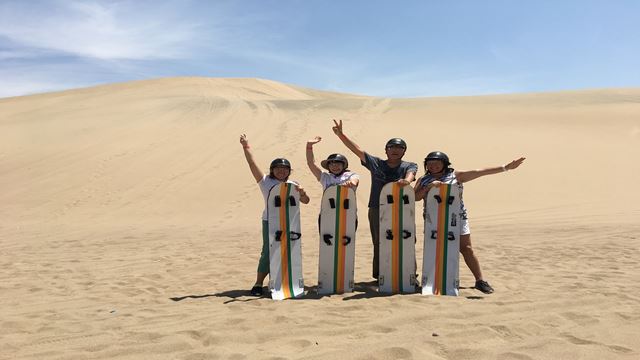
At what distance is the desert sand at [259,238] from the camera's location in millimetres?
3711

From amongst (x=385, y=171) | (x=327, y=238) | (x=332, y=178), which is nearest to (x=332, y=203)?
(x=332, y=178)

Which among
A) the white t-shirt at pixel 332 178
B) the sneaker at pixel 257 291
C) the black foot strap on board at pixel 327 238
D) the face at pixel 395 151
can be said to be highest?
the face at pixel 395 151

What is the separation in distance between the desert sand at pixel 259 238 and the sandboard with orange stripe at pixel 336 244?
0.24 meters

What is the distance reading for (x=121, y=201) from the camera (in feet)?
45.2

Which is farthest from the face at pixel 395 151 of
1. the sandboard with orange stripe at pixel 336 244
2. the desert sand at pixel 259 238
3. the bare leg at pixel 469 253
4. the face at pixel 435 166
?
the desert sand at pixel 259 238

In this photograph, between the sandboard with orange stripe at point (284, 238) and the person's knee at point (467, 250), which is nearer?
the sandboard with orange stripe at point (284, 238)

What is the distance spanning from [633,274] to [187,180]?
12.1 m

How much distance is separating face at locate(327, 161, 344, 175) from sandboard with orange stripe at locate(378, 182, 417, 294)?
1.64 feet

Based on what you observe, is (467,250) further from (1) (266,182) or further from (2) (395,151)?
(1) (266,182)

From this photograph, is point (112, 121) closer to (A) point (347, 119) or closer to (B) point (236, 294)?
(A) point (347, 119)

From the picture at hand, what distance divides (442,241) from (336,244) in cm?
110

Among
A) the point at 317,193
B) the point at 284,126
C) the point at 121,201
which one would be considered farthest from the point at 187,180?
the point at 284,126

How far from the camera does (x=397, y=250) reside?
5168mm

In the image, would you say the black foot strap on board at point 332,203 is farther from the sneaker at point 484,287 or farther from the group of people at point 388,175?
the sneaker at point 484,287
